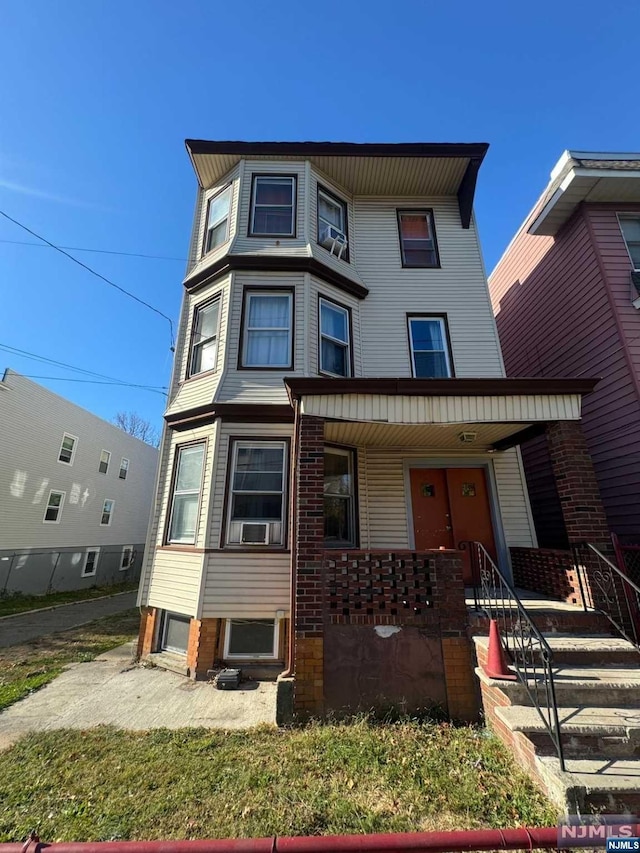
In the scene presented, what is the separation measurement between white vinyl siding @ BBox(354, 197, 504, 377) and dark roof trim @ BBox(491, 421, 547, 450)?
183 cm

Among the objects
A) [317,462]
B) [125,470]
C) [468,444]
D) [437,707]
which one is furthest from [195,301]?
[125,470]

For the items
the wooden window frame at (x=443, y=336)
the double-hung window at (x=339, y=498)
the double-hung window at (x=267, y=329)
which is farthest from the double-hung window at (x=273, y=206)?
the double-hung window at (x=339, y=498)

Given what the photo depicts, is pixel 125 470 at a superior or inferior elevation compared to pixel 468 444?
superior

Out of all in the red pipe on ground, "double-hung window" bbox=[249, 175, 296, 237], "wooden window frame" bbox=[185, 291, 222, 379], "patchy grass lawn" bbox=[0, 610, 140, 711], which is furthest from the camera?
"double-hung window" bbox=[249, 175, 296, 237]

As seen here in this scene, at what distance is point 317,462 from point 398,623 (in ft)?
7.38

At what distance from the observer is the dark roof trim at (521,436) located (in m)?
5.92

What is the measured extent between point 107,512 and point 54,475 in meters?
4.05

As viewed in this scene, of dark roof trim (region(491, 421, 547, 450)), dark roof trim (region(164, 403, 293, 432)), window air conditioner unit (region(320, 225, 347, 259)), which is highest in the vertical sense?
window air conditioner unit (region(320, 225, 347, 259))

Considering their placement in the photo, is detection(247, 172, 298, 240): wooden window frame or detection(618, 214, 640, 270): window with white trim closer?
detection(618, 214, 640, 270): window with white trim

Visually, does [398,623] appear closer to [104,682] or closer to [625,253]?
[104,682]

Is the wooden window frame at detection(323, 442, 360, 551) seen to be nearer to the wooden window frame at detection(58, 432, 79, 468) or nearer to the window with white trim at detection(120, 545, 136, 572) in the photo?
the wooden window frame at detection(58, 432, 79, 468)

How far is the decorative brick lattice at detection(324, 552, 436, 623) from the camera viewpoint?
462cm

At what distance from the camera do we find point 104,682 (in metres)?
5.59

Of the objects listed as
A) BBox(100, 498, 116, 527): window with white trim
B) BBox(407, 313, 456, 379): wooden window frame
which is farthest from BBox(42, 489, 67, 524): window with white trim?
BBox(407, 313, 456, 379): wooden window frame
